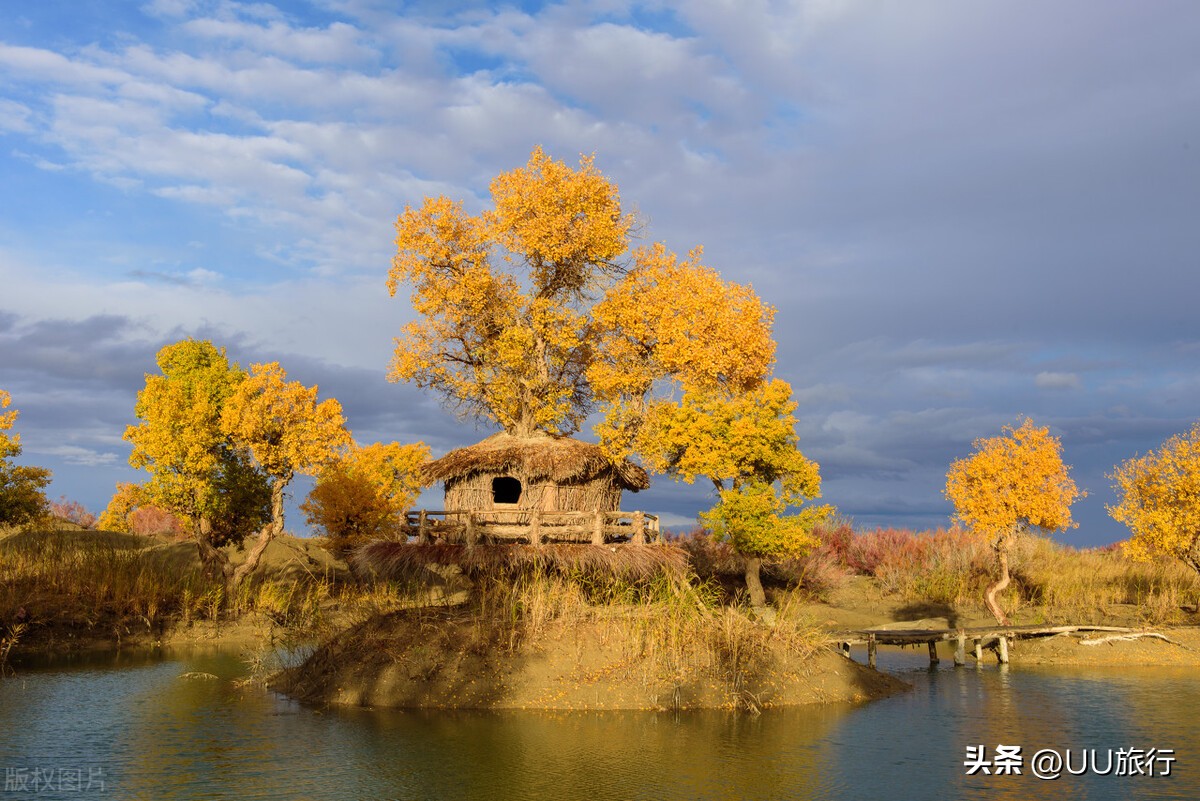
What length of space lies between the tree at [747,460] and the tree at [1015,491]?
18.5 feet

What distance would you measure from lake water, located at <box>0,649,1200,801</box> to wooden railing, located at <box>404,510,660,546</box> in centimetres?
795

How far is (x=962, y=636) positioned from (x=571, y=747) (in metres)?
15.1

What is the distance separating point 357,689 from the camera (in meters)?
19.1

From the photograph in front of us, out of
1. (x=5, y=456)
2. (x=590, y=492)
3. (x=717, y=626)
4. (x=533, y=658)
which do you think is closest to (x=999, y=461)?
(x=590, y=492)

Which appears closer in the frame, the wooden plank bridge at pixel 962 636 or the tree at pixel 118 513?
the wooden plank bridge at pixel 962 636

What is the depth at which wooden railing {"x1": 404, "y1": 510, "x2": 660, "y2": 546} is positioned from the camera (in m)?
28.0

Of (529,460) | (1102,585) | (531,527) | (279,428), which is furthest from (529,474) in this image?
(1102,585)

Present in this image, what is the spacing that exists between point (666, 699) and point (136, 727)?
31.2 ft

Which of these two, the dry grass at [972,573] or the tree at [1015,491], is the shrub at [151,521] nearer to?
the dry grass at [972,573]

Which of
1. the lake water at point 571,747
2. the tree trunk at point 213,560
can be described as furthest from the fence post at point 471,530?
the tree trunk at point 213,560

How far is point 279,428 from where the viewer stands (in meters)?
36.3

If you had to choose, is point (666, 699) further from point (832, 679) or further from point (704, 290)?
point (704, 290)

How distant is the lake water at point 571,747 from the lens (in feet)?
42.4

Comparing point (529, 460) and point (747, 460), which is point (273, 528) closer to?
point (529, 460)
